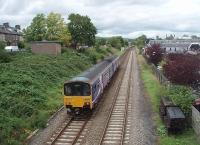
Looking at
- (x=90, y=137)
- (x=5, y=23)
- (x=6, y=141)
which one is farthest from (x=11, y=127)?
(x=5, y=23)

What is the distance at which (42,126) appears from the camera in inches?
939

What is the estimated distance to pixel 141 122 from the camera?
25125 millimetres

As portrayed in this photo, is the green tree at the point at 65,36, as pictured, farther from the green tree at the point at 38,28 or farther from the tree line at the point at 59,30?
the green tree at the point at 38,28

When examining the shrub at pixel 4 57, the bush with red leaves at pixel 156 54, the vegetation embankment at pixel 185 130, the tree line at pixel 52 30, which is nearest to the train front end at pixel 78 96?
the vegetation embankment at pixel 185 130

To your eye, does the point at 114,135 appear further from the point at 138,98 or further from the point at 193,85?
the point at 193,85

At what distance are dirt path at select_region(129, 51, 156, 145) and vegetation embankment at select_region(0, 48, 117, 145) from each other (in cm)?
568

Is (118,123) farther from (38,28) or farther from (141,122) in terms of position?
(38,28)

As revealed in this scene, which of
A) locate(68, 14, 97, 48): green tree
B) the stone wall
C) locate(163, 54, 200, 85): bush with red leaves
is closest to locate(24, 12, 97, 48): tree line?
locate(68, 14, 97, 48): green tree

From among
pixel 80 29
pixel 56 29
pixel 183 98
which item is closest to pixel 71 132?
pixel 183 98

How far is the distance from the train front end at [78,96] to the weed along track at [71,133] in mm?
883

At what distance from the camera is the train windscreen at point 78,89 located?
26.4 m

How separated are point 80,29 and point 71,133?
64460 mm

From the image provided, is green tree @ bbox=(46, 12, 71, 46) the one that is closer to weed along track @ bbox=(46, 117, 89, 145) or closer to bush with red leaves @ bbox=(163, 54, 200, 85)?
bush with red leaves @ bbox=(163, 54, 200, 85)

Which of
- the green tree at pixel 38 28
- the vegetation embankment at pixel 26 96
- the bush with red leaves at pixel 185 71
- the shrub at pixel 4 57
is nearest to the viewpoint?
the vegetation embankment at pixel 26 96
